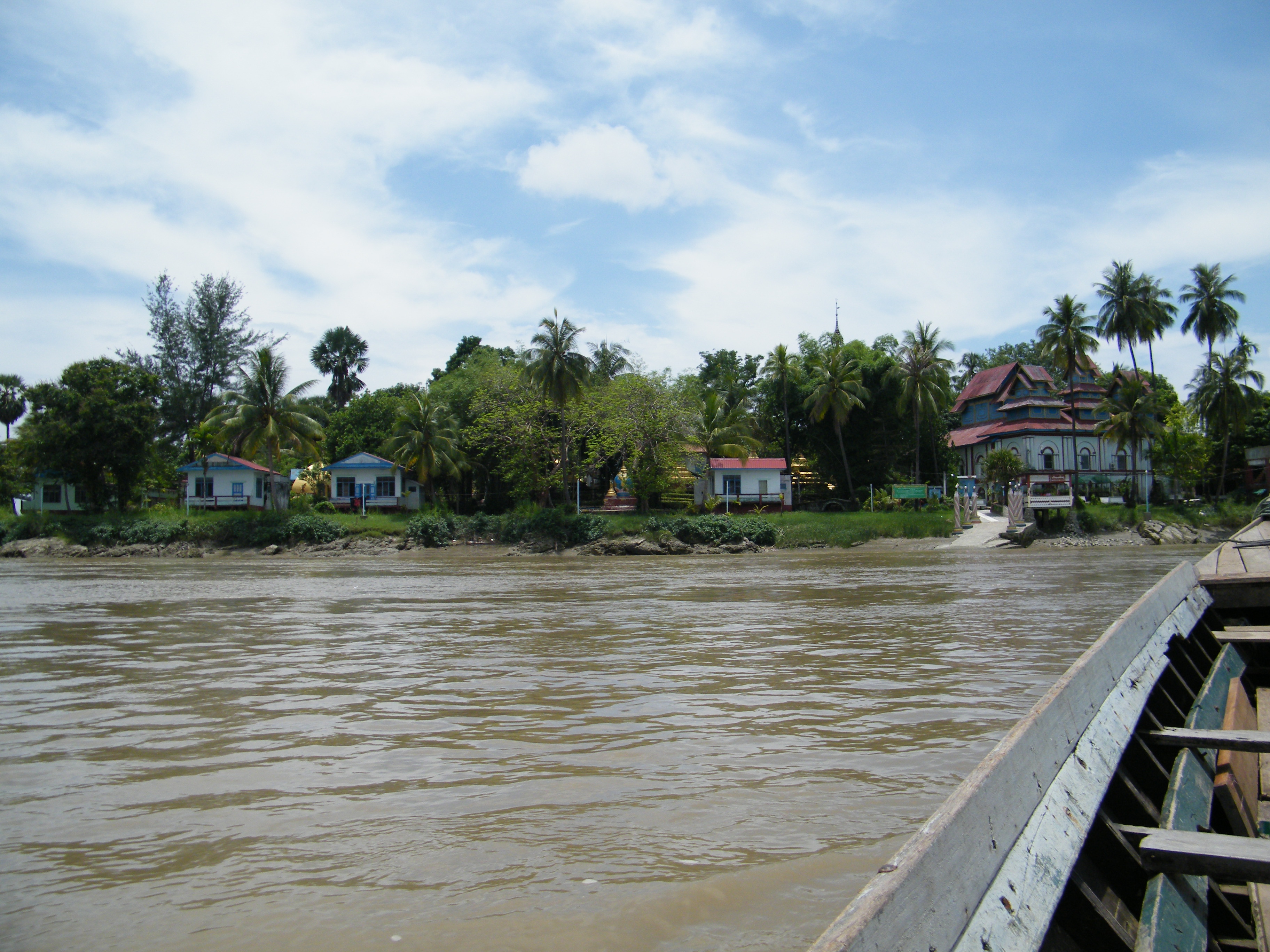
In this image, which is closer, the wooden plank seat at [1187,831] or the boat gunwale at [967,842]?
the boat gunwale at [967,842]

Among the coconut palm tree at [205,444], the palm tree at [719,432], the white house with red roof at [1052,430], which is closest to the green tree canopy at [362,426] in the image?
the coconut palm tree at [205,444]

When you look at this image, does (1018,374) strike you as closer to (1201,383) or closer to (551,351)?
(1201,383)

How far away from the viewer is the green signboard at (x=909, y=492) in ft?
139

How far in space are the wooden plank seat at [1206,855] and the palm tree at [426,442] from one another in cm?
4289

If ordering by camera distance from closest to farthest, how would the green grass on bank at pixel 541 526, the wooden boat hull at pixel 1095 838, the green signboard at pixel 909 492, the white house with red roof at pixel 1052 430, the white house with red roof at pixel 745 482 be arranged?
1. the wooden boat hull at pixel 1095 838
2. the green grass on bank at pixel 541 526
3. the green signboard at pixel 909 492
4. the white house with red roof at pixel 745 482
5. the white house with red roof at pixel 1052 430

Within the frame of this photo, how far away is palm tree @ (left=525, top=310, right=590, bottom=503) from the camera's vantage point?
40.5 metres

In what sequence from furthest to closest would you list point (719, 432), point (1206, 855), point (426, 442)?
1. point (719, 432)
2. point (426, 442)
3. point (1206, 855)

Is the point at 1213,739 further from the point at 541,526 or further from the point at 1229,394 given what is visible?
the point at 1229,394

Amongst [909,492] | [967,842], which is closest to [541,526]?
[909,492]

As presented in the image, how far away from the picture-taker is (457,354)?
64250 mm

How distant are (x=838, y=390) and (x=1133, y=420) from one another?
1531cm

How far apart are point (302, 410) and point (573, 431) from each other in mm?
15005

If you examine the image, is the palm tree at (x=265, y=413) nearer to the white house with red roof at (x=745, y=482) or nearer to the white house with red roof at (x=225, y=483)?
the white house with red roof at (x=225, y=483)

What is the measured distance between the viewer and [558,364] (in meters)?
40.5
